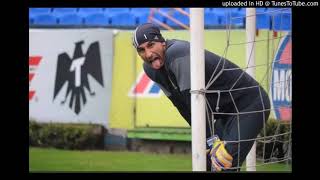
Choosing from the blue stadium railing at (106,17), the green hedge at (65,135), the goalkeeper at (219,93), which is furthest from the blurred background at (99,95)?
the goalkeeper at (219,93)

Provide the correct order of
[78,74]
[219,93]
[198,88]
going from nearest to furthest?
[198,88] < [219,93] < [78,74]

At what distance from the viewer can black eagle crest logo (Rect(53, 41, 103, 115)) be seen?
9.72 metres

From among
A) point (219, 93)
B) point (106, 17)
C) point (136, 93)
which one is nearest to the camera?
point (219, 93)

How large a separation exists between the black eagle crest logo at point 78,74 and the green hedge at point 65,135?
390 millimetres

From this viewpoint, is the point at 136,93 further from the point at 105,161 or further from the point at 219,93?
the point at 219,93

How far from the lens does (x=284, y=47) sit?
23.5 feet

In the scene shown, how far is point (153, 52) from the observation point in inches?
154

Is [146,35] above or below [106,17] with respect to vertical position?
below

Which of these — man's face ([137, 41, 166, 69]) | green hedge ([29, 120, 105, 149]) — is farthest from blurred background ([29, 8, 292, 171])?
man's face ([137, 41, 166, 69])

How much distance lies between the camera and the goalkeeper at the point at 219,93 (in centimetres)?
391

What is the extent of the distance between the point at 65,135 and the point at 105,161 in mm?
1224

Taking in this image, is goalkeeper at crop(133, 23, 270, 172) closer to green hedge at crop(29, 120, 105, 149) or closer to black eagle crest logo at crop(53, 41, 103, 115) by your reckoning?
green hedge at crop(29, 120, 105, 149)

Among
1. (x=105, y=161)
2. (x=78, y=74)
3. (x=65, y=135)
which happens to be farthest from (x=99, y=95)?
(x=105, y=161)
